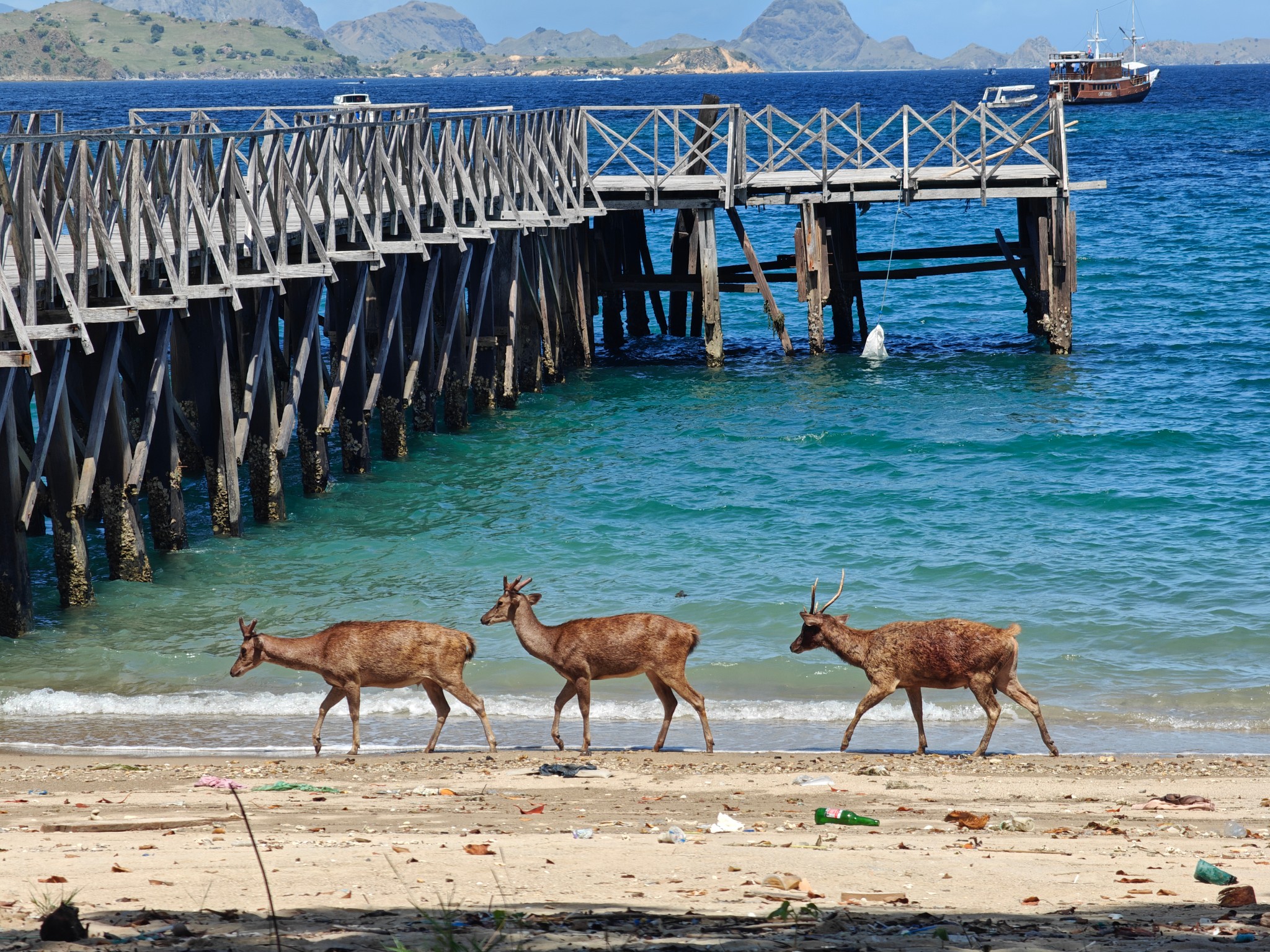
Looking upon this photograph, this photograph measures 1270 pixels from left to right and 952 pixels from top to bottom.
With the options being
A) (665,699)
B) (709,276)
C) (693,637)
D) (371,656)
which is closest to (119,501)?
(371,656)

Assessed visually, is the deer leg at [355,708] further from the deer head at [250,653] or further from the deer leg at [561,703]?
the deer leg at [561,703]

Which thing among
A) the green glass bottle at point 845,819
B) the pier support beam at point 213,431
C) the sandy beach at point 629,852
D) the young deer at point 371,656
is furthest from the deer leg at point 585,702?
the pier support beam at point 213,431

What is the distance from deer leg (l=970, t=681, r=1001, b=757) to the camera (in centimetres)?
1077

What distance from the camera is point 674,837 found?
7.95 metres

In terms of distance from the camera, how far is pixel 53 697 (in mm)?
12734

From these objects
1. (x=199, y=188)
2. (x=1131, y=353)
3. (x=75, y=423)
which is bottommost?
(x=1131, y=353)

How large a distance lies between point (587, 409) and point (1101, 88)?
111 metres

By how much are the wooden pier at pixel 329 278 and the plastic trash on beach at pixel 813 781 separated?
693cm

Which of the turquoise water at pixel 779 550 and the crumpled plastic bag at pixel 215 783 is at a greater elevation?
the crumpled plastic bag at pixel 215 783

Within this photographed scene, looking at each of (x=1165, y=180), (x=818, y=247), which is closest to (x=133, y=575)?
(x=818, y=247)

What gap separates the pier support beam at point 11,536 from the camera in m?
13.1

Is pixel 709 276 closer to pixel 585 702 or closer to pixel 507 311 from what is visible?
pixel 507 311

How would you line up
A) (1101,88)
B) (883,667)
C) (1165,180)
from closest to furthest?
(883,667), (1165,180), (1101,88)

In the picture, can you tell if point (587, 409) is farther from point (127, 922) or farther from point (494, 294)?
point (127, 922)
